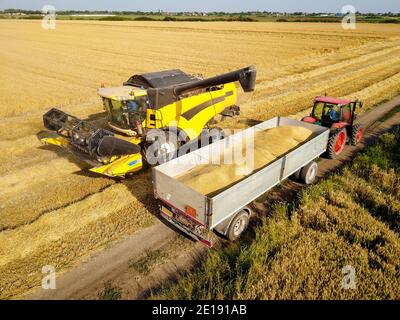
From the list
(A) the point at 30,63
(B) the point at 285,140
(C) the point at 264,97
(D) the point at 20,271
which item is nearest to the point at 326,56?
(C) the point at 264,97

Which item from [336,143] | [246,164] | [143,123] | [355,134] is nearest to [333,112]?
[336,143]

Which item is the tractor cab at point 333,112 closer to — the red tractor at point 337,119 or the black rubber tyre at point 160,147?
the red tractor at point 337,119

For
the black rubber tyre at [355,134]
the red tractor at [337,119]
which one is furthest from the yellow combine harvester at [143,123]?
the black rubber tyre at [355,134]

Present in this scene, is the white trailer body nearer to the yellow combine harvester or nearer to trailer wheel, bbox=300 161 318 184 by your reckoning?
trailer wheel, bbox=300 161 318 184

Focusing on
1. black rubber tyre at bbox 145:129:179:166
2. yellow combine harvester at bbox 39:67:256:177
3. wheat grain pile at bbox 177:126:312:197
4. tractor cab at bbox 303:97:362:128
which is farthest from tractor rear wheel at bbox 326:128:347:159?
black rubber tyre at bbox 145:129:179:166
